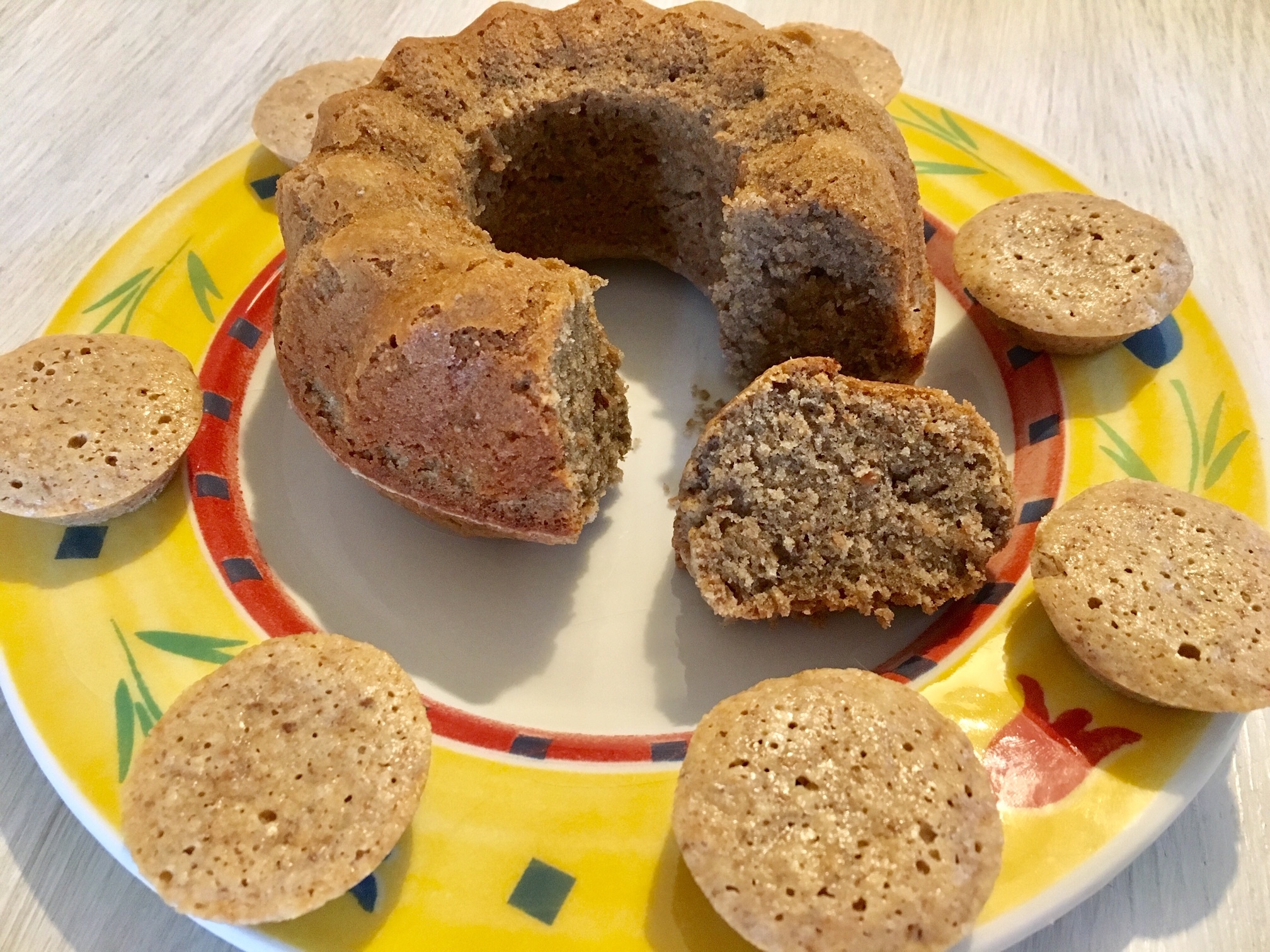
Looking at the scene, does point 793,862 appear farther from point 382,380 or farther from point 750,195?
point 750,195

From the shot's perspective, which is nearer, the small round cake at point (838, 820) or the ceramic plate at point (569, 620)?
the small round cake at point (838, 820)

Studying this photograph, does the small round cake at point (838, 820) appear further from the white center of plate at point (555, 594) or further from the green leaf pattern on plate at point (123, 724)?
the green leaf pattern on plate at point (123, 724)

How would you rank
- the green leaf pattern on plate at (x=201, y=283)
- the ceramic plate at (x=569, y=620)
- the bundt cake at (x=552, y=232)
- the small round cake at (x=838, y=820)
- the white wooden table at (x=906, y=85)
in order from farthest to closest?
1. the white wooden table at (x=906, y=85)
2. the green leaf pattern on plate at (x=201, y=283)
3. the bundt cake at (x=552, y=232)
4. the ceramic plate at (x=569, y=620)
5. the small round cake at (x=838, y=820)

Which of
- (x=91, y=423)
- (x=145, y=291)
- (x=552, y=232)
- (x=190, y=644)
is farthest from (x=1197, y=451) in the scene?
(x=145, y=291)

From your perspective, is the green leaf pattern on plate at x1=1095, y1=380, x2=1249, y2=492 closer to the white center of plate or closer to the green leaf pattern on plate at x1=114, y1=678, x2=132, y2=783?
the white center of plate

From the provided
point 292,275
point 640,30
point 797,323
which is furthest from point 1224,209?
point 292,275

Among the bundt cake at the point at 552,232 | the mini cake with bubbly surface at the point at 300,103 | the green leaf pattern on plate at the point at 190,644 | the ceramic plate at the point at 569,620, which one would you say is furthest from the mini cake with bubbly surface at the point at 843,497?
the mini cake with bubbly surface at the point at 300,103
